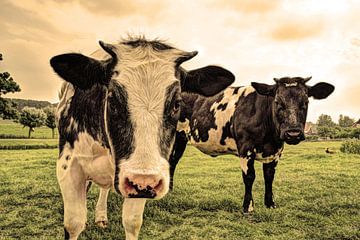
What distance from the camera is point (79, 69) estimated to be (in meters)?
3.82

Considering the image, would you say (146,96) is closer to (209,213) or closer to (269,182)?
(209,213)

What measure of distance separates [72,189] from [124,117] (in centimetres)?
142

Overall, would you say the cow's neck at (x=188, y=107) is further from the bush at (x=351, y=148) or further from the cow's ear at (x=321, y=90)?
the bush at (x=351, y=148)

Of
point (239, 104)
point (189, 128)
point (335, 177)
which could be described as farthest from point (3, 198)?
point (335, 177)

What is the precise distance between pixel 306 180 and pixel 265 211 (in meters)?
4.66

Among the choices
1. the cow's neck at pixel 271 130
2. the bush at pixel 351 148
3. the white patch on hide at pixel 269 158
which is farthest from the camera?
the bush at pixel 351 148

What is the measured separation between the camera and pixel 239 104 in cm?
860

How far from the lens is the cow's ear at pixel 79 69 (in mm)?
3705

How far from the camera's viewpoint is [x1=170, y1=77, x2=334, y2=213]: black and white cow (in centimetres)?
738

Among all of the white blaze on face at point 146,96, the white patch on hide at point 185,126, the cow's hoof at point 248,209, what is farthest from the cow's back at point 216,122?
the white blaze on face at point 146,96

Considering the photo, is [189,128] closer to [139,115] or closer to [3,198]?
[3,198]

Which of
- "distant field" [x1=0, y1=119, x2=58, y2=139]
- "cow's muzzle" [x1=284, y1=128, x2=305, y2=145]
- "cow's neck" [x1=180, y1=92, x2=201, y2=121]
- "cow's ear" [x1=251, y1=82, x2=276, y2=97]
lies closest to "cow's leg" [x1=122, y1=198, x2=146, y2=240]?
"cow's muzzle" [x1=284, y1=128, x2=305, y2=145]

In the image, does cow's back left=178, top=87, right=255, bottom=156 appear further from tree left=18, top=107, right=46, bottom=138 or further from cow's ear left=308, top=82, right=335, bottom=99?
tree left=18, top=107, right=46, bottom=138

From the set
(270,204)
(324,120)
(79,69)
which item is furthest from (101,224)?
(324,120)
